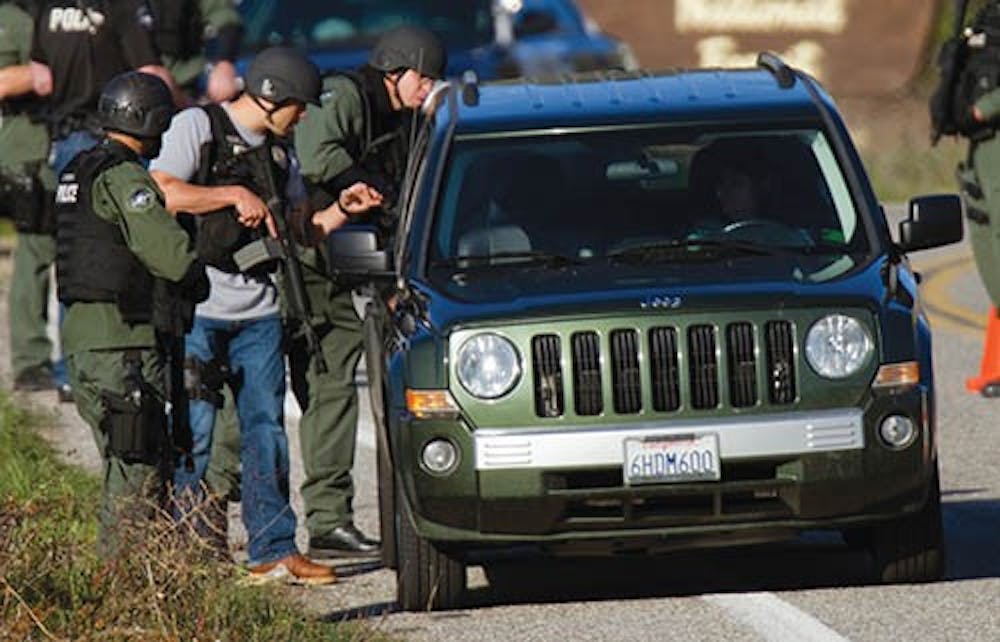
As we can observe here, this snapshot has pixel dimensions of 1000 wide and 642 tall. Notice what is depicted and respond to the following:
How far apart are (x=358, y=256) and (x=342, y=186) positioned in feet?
4.17

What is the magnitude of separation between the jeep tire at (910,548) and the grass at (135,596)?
1.72 meters

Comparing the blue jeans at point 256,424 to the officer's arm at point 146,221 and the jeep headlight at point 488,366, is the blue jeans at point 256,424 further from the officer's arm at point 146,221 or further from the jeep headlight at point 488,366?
the jeep headlight at point 488,366

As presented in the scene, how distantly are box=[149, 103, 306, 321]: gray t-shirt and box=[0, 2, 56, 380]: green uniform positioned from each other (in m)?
5.81

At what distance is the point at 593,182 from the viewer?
11.6 metres

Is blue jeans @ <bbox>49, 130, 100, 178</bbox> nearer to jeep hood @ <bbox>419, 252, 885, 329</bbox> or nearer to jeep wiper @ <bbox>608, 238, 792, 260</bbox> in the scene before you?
jeep wiper @ <bbox>608, 238, 792, 260</bbox>

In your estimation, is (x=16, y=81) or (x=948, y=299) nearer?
(x=16, y=81)

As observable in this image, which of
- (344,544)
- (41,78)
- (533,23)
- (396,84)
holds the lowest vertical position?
(344,544)

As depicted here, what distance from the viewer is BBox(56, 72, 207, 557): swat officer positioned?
1047 cm

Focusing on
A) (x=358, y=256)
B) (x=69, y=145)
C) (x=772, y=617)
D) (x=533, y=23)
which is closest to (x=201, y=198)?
(x=358, y=256)

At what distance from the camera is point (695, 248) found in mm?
11273

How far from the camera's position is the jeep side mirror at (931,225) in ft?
37.1

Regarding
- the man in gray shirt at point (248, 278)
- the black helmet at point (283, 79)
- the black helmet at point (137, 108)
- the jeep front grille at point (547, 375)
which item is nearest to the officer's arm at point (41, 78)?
the man in gray shirt at point (248, 278)

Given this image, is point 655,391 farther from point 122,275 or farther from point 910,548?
point 122,275

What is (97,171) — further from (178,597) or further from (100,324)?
(178,597)
